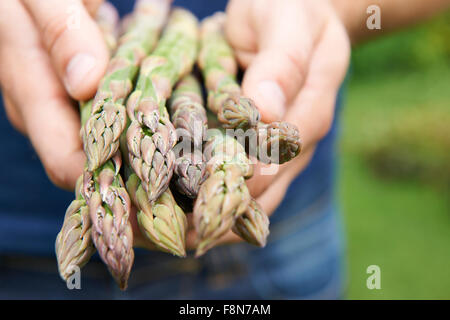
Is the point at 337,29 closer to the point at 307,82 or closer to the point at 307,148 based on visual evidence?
the point at 307,82

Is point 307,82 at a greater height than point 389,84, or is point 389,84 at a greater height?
point 307,82

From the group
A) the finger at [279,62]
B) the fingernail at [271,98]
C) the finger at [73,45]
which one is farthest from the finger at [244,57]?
the finger at [73,45]

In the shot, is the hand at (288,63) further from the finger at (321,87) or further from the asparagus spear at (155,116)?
the asparagus spear at (155,116)

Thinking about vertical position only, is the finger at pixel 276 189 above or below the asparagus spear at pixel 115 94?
below

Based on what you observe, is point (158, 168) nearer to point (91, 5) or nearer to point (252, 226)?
point (252, 226)

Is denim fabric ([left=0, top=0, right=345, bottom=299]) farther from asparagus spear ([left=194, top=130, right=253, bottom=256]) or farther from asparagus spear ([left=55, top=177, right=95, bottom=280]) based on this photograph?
asparagus spear ([left=194, top=130, right=253, bottom=256])

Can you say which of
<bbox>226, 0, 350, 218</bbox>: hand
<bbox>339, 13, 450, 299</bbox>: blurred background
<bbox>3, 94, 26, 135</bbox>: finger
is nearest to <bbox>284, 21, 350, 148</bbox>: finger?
<bbox>226, 0, 350, 218</bbox>: hand

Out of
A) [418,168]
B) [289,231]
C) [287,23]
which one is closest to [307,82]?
[287,23]
